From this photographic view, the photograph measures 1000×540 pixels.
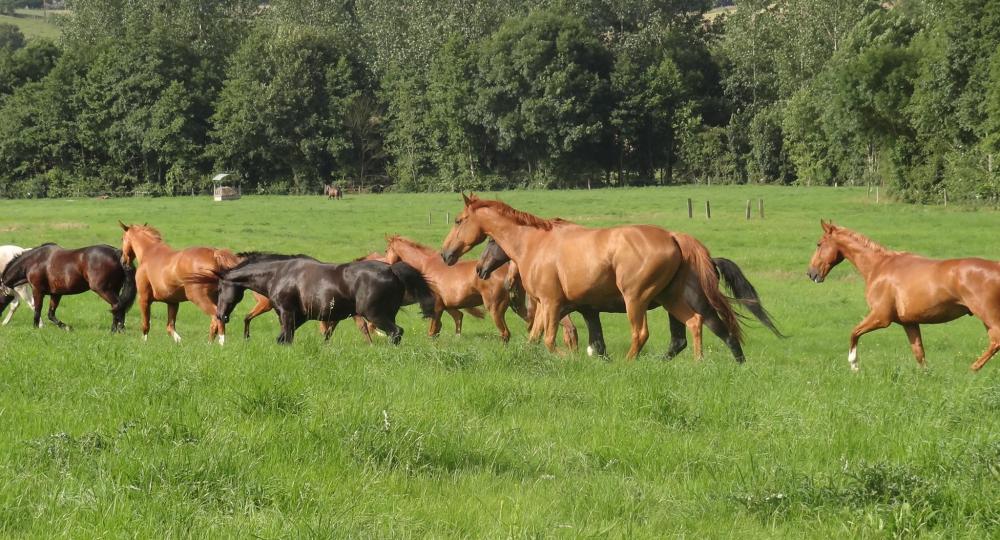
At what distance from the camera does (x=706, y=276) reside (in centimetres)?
1298

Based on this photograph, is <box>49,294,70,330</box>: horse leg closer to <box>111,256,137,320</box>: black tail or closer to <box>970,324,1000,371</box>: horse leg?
<box>111,256,137,320</box>: black tail

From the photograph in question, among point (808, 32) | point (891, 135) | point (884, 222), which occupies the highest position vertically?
point (808, 32)

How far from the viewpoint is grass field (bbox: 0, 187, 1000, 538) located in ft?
16.6

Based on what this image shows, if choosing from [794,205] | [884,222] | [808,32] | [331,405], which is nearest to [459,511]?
[331,405]

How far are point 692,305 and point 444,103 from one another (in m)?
75.1

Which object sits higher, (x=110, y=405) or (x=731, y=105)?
(x=731, y=105)

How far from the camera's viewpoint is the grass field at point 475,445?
507cm

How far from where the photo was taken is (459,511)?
17.3ft

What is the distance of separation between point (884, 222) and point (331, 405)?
36779mm

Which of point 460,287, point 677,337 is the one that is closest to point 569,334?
point 460,287

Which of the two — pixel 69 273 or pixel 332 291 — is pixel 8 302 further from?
pixel 332 291

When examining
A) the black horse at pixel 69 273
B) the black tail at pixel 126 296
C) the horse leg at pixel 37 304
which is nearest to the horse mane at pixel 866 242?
the black tail at pixel 126 296

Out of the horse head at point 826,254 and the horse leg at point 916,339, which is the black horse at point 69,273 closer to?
the horse head at point 826,254

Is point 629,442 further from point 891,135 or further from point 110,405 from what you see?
point 891,135
